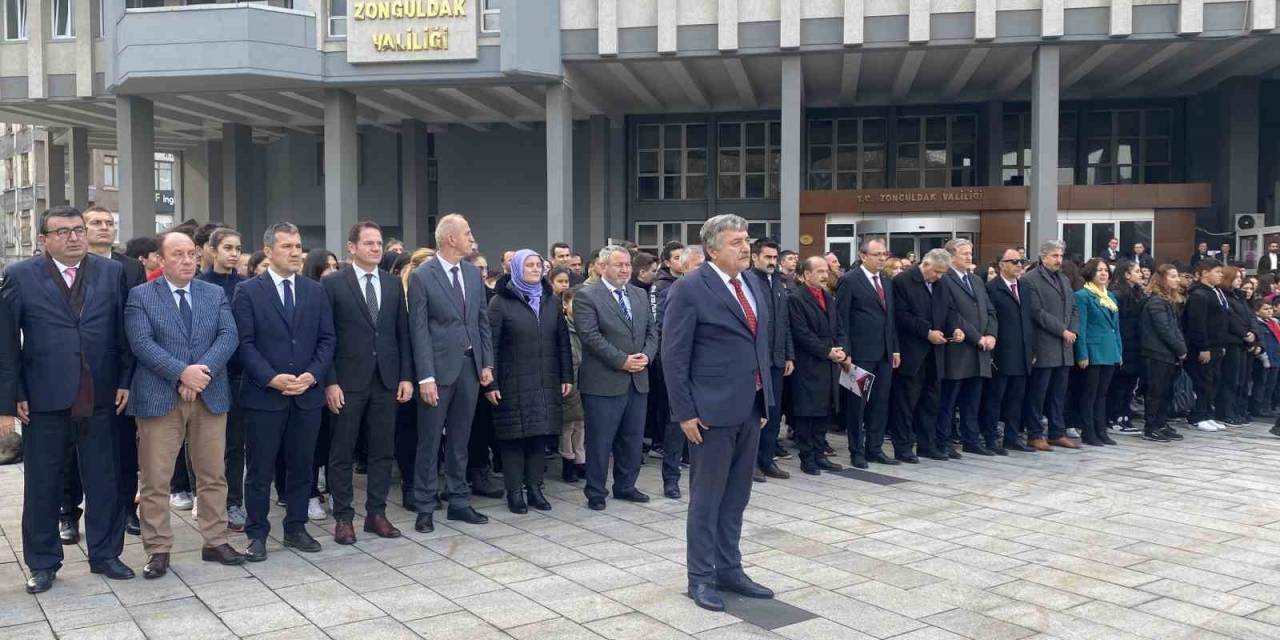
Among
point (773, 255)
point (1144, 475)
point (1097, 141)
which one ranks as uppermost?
point (1097, 141)

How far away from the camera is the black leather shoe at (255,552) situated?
5.82 m

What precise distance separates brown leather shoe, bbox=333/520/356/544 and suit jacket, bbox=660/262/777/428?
8.14 ft

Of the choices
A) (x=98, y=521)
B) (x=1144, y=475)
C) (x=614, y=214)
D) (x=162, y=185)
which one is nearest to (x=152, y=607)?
(x=98, y=521)

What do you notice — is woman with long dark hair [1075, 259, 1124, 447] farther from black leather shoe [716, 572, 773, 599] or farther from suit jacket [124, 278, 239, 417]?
suit jacket [124, 278, 239, 417]

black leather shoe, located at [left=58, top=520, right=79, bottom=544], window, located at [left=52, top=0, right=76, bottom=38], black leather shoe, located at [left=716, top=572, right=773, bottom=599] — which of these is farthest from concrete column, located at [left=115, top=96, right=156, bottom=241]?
black leather shoe, located at [left=716, top=572, right=773, bottom=599]

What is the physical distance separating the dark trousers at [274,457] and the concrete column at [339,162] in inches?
687

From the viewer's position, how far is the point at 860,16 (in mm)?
20547

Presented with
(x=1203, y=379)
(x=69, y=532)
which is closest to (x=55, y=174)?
(x=69, y=532)

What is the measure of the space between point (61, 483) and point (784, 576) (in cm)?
400

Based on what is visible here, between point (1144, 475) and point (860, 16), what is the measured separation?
14.2m

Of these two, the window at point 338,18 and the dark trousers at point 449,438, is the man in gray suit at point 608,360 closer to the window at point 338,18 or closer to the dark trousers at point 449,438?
the dark trousers at point 449,438

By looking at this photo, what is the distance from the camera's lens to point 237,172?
100 ft

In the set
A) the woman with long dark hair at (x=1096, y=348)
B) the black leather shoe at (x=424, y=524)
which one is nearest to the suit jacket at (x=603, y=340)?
the black leather shoe at (x=424, y=524)

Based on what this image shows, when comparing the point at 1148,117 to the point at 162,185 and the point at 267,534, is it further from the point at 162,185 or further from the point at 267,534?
the point at 162,185
